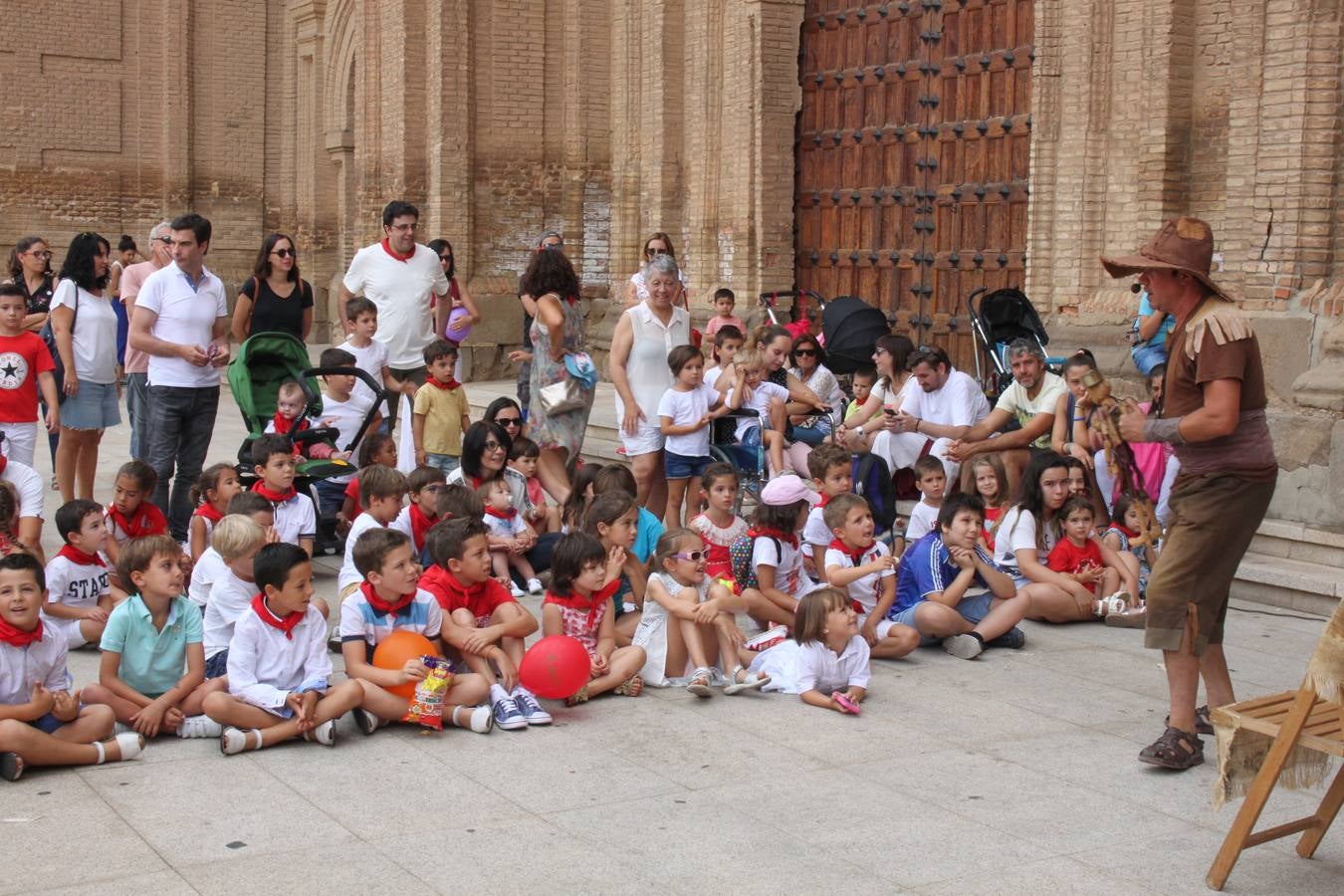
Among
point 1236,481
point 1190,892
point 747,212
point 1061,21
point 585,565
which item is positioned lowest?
point 1190,892

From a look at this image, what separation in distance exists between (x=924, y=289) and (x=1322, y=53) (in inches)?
187

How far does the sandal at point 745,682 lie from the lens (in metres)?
6.68

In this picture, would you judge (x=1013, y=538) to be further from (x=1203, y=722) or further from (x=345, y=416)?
(x=345, y=416)

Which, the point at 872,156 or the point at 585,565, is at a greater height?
the point at 872,156

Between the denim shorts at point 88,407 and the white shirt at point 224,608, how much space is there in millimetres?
3734

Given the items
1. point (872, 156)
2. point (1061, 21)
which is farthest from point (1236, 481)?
point (872, 156)

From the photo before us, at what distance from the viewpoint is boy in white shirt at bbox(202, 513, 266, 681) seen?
21.3ft

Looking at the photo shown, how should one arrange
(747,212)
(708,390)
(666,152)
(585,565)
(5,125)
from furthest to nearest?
1. (5,125)
2. (666,152)
3. (747,212)
4. (708,390)
5. (585,565)

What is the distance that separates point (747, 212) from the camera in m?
15.6

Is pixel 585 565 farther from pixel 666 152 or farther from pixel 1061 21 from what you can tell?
pixel 666 152

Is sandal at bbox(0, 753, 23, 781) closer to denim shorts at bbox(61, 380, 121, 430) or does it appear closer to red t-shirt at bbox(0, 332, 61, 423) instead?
red t-shirt at bbox(0, 332, 61, 423)

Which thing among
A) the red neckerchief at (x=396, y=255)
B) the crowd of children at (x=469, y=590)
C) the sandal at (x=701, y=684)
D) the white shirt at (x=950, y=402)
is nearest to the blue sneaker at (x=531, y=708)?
the crowd of children at (x=469, y=590)

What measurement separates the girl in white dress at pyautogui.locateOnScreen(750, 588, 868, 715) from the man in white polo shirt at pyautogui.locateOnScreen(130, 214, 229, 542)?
13.3 feet

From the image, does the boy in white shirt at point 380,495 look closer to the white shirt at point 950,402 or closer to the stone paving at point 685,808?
the stone paving at point 685,808
